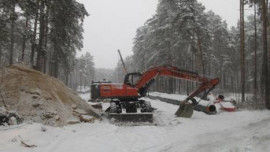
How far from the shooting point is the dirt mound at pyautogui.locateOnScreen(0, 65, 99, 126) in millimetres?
11023

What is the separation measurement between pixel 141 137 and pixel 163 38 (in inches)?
1186

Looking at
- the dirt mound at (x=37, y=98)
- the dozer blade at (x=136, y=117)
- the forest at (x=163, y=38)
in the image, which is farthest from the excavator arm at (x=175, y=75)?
the forest at (x=163, y=38)

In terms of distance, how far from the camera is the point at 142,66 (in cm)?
5497

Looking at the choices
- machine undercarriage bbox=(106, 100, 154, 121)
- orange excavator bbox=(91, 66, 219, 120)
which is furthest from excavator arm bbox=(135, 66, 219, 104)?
machine undercarriage bbox=(106, 100, 154, 121)

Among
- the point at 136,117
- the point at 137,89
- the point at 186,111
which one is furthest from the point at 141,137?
the point at 186,111

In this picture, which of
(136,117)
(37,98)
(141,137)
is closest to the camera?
(141,137)

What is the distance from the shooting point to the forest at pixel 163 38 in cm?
1856

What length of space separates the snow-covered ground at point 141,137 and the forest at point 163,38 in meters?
5.48

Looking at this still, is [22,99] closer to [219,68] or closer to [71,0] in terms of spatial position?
[71,0]

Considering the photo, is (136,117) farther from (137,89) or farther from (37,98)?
(37,98)

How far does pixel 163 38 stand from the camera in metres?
39.3

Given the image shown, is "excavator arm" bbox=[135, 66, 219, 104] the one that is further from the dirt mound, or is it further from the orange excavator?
the dirt mound

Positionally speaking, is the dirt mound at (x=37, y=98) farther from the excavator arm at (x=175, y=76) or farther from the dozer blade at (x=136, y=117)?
the excavator arm at (x=175, y=76)

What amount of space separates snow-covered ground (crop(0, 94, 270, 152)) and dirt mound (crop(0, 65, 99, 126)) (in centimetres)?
84
